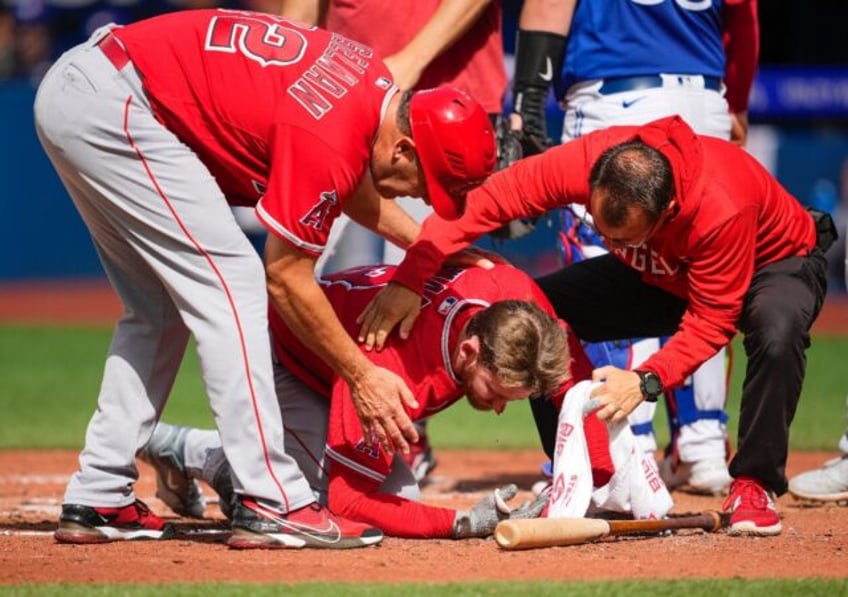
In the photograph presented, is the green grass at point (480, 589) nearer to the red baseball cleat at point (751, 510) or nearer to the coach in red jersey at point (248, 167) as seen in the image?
the coach in red jersey at point (248, 167)

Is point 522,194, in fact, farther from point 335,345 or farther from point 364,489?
point 364,489

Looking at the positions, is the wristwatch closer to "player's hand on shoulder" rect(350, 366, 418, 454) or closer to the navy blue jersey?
"player's hand on shoulder" rect(350, 366, 418, 454)

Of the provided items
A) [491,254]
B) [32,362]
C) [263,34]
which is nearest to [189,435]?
[491,254]

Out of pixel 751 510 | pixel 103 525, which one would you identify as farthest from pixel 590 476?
pixel 103 525

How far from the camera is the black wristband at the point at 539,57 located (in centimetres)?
666

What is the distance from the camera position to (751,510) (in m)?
5.40

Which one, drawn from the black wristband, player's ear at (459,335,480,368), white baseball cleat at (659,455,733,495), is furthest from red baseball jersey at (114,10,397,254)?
white baseball cleat at (659,455,733,495)

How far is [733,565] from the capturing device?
479 centimetres

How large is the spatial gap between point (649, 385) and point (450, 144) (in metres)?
1.14

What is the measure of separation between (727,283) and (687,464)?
5.83 ft

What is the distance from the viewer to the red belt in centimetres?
500

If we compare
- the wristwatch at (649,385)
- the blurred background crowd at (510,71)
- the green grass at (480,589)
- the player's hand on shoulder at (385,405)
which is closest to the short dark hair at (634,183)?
the wristwatch at (649,385)

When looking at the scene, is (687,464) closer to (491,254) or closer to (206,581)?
(491,254)

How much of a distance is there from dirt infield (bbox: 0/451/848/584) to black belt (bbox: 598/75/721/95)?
2.01m
